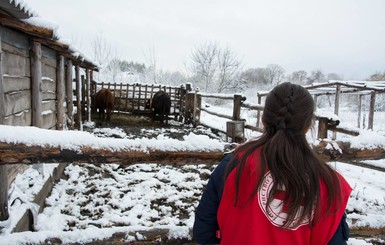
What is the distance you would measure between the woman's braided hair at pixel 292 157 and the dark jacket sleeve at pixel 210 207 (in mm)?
87

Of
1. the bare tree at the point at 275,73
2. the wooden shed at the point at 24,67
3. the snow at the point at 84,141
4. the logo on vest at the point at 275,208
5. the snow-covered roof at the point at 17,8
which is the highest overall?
the bare tree at the point at 275,73

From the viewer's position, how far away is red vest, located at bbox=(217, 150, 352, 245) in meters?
1.04

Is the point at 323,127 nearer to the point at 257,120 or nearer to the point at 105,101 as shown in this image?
the point at 257,120

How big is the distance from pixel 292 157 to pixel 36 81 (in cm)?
416

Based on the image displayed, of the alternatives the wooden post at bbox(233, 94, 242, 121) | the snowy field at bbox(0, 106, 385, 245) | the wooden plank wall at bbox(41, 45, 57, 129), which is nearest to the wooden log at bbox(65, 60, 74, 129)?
the wooden plank wall at bbox(41, 45, 57, 129)

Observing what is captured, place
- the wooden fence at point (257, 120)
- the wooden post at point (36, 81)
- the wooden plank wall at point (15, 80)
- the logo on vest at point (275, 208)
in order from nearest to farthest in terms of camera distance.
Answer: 1. the logo on vest at point (275, 208)
2. the wooden plank wall at point (15, 80)
3. the wooden post at point (36, 81)
4. the wooden fence at point (257, 120)

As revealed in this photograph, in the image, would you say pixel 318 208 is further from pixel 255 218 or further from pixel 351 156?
pixel 351 156

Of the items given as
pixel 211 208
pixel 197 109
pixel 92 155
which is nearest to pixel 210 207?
pixel 211 208

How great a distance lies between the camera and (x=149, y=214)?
365 centimetres

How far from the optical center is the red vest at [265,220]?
1.04 m

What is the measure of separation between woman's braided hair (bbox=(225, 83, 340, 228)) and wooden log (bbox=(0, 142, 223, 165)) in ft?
2.01

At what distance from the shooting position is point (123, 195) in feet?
14.0

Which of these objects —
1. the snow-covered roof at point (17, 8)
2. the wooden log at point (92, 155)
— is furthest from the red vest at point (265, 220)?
the snow-covered roof at point (17, 8)

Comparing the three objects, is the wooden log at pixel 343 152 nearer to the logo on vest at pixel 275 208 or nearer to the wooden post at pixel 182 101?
the logo on vest at pixel 275 208
